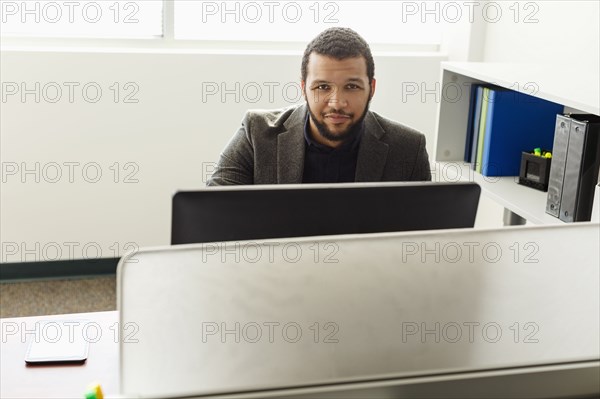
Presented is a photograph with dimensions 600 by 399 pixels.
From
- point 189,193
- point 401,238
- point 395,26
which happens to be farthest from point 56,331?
point 395,26

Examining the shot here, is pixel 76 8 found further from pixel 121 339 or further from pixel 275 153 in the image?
pixel 121 339

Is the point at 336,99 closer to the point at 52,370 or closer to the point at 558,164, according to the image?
the point at 558,164

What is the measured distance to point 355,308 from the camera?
2.98ft

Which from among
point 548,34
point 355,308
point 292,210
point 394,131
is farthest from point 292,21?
point 355,308

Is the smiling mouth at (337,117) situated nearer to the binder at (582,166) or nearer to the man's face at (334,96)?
the man's face at (334,96)

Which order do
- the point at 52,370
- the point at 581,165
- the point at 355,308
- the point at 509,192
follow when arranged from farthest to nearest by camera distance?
the point at 509,192 < the point at 581,165 < the point at 52,370 < the point at 355,308

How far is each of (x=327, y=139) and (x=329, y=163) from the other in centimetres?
7

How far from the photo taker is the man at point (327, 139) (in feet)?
6.74

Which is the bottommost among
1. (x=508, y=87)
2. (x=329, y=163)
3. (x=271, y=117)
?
(x=329, y=163)

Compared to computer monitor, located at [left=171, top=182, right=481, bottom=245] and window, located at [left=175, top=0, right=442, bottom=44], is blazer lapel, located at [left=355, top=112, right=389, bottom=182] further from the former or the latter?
window, located at [left=175, top=0, right=442, bottom=44]

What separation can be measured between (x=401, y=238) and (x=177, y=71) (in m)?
2.56

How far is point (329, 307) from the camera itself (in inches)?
35.9

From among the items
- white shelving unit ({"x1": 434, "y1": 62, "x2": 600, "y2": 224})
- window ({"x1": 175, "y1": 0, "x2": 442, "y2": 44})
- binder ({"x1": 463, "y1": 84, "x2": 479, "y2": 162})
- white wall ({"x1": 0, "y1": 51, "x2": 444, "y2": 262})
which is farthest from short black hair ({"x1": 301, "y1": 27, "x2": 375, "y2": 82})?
window ({"x1": 175, "y1": 0, "x2": 442, "y2": 44})

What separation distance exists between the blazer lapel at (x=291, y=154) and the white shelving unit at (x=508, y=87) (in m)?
0.62
